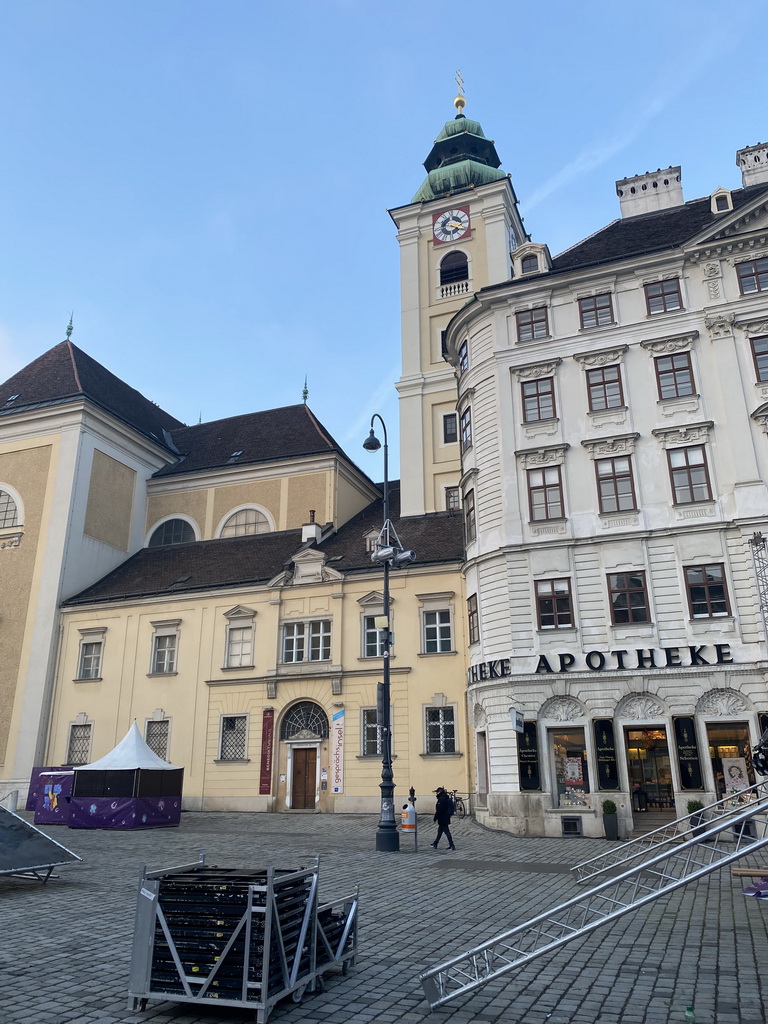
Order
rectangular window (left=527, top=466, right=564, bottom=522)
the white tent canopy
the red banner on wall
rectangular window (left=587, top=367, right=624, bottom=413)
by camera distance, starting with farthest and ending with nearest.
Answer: the red banner on wall < rectangular window (left=587, top=367, right=624, bottom=413) < the white tent canopy < rectangular window (left=527, top=466, right=564, bottom=522)

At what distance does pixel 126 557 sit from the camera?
42.0m

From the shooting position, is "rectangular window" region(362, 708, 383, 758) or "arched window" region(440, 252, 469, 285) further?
"arched window" region(440, 252, 469, 285)

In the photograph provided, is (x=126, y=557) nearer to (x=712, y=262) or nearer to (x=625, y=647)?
(x=625, y=647)

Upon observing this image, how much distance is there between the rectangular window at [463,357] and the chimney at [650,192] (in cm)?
962

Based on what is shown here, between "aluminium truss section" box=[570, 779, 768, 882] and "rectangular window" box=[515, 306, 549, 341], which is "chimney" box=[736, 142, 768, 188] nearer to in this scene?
"rectangular window" box=[515, 306, 549, 341]

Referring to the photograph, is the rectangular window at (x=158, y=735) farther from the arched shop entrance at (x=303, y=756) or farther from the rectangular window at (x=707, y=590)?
the rectangular window at (x=707, y=590)

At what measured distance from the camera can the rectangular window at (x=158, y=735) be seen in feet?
109

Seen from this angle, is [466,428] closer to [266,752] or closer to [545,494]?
[545,494]

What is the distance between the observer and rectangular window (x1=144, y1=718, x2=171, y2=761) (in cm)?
3322

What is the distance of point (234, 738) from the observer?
32.1 m

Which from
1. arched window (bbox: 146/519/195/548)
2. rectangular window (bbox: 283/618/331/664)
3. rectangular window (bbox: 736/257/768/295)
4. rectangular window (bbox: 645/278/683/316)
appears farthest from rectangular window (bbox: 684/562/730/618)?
arched window (bbox: 146/519/195/548)

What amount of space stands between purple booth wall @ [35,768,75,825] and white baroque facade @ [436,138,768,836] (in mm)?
14359

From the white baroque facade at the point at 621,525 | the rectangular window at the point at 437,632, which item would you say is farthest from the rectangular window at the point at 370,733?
the white baroque facade at the point at 621,525

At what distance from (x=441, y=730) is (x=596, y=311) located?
16195 mm
